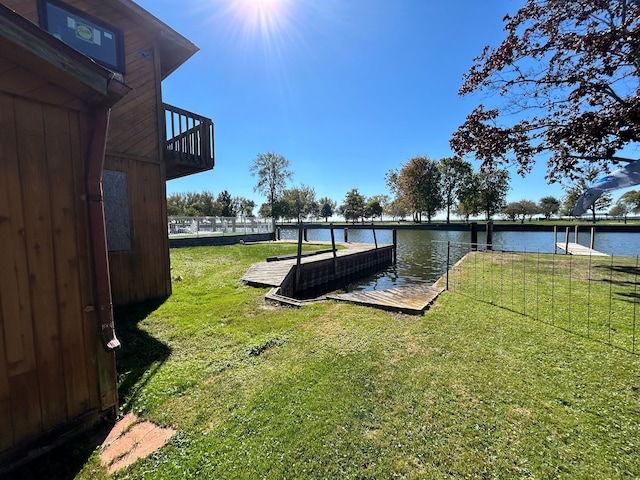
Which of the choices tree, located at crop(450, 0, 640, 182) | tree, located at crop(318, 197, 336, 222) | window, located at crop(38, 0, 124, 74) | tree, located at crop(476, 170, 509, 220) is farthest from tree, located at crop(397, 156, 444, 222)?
window, located at crop(38, 0, 124, 74)

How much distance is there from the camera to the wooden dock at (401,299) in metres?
5.00

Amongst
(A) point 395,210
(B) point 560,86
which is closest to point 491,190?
(A) point 395,210

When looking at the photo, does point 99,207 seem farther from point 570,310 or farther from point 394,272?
point 394,272

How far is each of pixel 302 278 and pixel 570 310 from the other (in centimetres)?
679

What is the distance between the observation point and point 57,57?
186 cm

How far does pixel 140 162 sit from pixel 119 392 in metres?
4.29

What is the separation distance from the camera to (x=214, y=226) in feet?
58.0

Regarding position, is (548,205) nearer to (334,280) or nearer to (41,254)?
(334,280)

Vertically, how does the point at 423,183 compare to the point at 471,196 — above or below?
above

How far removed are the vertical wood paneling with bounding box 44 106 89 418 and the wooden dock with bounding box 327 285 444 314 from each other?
165 inches

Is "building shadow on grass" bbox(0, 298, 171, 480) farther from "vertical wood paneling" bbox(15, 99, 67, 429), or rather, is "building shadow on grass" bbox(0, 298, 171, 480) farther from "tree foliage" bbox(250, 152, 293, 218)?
"tree foliage" bbox(250, 152, 293, 218)

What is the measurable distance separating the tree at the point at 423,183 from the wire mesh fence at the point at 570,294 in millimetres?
40880

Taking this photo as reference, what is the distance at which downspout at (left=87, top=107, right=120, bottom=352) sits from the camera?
2141mm

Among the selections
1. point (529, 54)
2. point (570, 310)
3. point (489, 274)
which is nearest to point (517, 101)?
point (529, 54)
